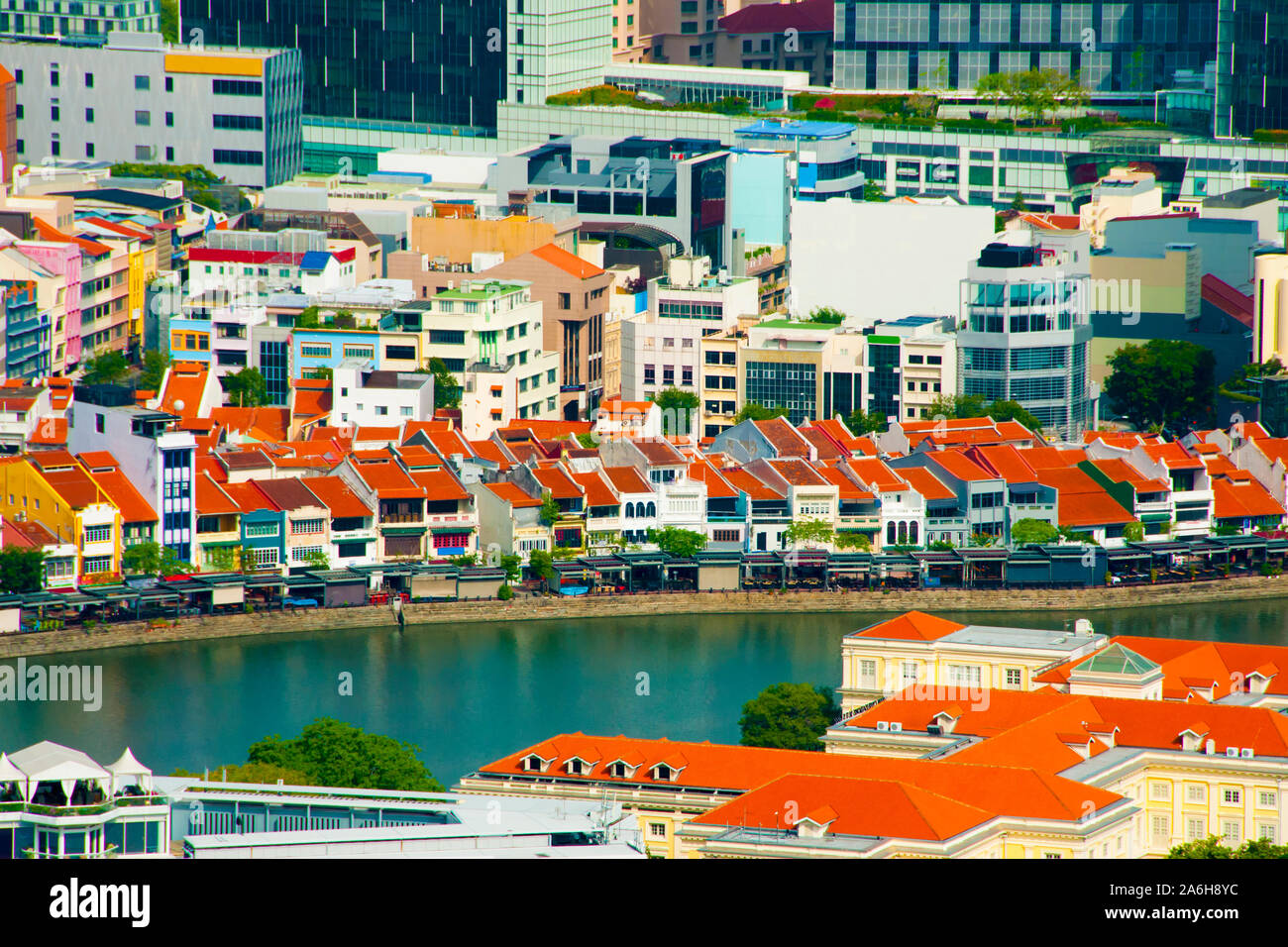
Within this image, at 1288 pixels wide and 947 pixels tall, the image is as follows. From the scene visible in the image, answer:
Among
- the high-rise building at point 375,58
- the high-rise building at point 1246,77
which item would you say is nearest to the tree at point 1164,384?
the high-rise building at point 1246,77

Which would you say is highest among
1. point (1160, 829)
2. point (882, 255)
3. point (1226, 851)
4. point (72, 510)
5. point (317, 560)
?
point (882, 255)

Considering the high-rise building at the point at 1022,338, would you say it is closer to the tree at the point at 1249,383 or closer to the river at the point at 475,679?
the tree at the point at 1249,383

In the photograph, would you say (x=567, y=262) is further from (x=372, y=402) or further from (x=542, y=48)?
(x=542, y=48)

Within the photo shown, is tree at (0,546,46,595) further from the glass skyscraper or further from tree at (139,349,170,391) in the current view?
the glass skyscraper

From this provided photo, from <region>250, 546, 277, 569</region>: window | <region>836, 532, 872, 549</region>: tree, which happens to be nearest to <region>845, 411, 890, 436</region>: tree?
<region>836, 532, 872, 549</region>: tree

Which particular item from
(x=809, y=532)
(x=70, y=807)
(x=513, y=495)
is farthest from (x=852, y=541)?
(x=70, y=807)
